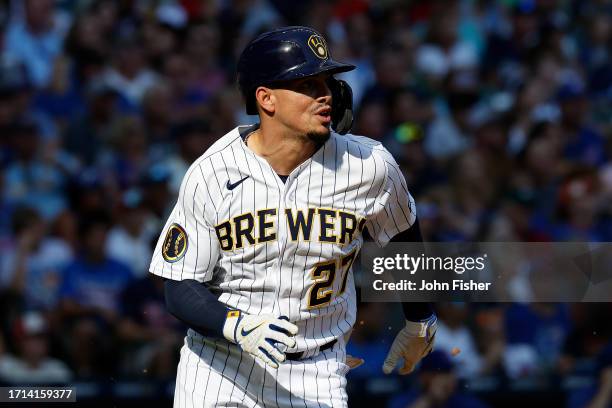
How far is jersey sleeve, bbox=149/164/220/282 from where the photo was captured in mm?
3906

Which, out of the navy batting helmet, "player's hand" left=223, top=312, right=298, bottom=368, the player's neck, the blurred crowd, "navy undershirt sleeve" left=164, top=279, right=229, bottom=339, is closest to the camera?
"player's hand" left=223, top=312, right=298, bottom=368

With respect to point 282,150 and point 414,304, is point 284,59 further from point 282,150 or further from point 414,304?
point 414,304

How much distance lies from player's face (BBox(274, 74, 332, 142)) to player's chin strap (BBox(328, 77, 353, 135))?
0.35 ft

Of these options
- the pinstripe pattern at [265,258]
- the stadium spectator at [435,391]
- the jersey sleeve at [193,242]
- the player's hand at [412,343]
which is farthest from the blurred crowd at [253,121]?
the jersey sleeve at [193,242]

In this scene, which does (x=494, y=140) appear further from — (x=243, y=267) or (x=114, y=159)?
(x=243, y=267)

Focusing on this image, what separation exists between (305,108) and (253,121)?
4.82m

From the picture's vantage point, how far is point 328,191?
4004 mm

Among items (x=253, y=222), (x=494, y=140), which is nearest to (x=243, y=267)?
(x=253, y=222)

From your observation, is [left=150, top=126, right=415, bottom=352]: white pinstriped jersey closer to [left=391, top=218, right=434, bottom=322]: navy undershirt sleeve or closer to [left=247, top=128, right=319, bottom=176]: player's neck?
[left=247, top=128, right=319, bottom=176]: player's neck

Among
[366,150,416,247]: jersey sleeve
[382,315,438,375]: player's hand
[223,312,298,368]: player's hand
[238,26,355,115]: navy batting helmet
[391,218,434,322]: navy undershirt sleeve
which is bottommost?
[223,312,298,368]: player's hand

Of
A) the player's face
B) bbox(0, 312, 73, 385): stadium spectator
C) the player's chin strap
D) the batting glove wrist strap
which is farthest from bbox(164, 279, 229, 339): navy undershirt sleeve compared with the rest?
bbox(0, 312, 73, 385): stadium spectator

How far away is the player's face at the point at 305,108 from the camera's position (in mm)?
3924

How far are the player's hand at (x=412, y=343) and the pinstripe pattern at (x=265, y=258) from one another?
47 centimetres

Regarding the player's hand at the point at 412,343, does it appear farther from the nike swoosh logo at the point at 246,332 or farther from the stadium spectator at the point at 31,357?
the stadium spectator at the point at 31,357
